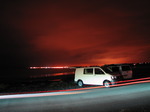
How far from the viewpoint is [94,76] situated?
15359 millimetres

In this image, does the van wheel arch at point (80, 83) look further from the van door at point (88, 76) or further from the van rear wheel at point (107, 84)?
the van rear wheel at point (107, 84)

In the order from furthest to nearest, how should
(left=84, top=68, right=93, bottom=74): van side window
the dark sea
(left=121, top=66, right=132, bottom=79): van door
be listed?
1. the dark sea
2. (left=121, top=66, right=132, bottom=79): van door
3. (left=84, top=68, right=93, bottom=74): van side window

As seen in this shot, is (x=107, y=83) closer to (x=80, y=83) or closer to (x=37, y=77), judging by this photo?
(x=80, y=83)

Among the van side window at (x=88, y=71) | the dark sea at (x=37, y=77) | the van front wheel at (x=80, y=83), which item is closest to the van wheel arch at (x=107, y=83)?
the van side window at (x=88, y=71)

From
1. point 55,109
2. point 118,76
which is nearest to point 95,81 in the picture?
point 118,76

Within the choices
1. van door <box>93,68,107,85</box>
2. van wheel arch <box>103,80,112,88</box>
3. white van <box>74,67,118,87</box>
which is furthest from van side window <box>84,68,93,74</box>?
van wheel arch <box>103,80,112,88</box>

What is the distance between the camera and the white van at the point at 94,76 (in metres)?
14.3

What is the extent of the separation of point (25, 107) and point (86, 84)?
9.44m

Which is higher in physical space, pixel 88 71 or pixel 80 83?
pixel 88 71

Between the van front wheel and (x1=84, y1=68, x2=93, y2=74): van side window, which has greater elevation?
(x1=84, y1=68, x2=93, y2=74): van side window

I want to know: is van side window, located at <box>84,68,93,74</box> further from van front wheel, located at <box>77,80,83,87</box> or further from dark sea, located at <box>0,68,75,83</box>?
dark sea, located at <box>0,68,75,83</box>

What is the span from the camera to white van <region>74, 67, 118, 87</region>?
1431cm

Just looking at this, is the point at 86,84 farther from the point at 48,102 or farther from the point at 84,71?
the point at 48,102

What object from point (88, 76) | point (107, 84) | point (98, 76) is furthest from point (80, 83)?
point (107, 84)
